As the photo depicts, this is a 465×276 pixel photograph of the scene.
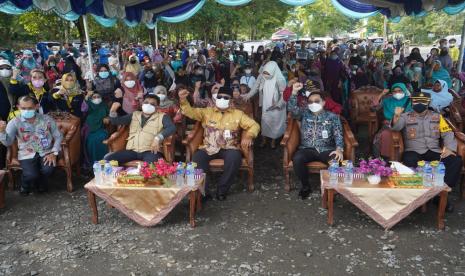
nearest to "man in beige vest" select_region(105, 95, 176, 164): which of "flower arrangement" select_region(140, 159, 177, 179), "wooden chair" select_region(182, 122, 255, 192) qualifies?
"wooden chair" select_region(182, 122, 255, 192)

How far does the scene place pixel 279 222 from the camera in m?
4.48

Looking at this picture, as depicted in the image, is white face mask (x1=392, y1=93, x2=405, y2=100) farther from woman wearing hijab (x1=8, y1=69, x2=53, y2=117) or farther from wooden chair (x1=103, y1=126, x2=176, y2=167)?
woman wearing hijab (x1=8, y1=69, x2=53, y2=117)

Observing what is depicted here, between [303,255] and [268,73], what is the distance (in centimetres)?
386

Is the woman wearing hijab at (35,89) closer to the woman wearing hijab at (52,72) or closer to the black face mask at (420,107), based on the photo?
the woman wearing hijab at (52,72)

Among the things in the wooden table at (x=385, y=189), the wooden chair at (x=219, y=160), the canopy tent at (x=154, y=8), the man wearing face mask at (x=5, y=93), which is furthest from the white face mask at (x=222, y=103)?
the canopy tent at (x=154, y=8)

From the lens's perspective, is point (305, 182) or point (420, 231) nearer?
point (420, 231)

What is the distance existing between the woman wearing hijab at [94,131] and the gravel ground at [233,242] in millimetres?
1024

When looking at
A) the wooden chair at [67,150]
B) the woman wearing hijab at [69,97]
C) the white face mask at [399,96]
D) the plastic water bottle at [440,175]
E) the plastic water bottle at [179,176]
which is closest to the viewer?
the plastic water bottle at [440,175]

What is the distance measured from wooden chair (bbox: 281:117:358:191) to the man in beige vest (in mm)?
1473

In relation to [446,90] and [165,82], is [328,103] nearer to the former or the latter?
[446,90]

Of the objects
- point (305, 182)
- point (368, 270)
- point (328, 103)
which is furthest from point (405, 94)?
point (368, 270)

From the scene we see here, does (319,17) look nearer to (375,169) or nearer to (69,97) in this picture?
(69,97)

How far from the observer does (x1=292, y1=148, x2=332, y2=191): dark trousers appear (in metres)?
4.94

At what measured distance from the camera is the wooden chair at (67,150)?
5371 mm
